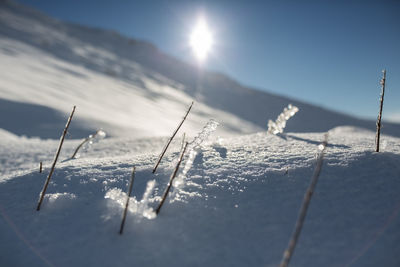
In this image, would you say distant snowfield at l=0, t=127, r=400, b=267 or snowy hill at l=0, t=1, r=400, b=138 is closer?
distant snowfield at l=0, t=127, r=400, b=267

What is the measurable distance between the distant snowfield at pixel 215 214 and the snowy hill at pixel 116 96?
2.39m

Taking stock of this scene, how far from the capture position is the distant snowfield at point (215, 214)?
41.7 inches

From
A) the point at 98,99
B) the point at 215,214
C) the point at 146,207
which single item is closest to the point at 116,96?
the point at 98,99

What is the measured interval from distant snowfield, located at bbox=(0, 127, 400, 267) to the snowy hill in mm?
2392

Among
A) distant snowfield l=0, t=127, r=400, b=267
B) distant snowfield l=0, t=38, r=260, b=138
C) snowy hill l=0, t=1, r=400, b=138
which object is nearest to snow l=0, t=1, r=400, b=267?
distant snowfield l=0, t=127, r=400, b=267

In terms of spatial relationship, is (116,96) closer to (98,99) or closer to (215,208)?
(98,99)

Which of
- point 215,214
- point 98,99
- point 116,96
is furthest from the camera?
point 116,96

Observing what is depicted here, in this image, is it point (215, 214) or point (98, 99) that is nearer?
point (215, 214)

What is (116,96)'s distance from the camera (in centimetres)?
658

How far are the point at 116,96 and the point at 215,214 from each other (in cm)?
592

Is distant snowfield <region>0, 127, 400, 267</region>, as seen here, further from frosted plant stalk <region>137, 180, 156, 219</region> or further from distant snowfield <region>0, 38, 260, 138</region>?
distant snowfield <region>0, 38, 260, 138</region>

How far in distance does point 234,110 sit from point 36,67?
641 centimetres

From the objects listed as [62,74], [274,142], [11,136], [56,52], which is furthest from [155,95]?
[274,142]

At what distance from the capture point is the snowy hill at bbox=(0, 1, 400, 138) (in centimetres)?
393
